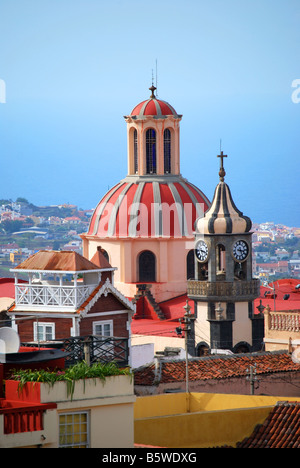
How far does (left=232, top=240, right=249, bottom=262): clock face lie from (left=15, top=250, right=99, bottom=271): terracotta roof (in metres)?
11.3

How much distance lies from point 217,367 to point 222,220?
53.7 feet

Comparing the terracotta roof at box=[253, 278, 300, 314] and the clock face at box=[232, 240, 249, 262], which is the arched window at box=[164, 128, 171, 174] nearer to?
the terracotta roof at box=[253, 278, 300, 314]

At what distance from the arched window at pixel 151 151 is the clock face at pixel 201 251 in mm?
16897

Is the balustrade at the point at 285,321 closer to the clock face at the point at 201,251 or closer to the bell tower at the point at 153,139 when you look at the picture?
the clock face at the point at 201,251

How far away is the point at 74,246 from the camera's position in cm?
16562

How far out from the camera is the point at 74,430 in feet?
98.3

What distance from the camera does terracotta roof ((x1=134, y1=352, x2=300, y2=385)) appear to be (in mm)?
45375

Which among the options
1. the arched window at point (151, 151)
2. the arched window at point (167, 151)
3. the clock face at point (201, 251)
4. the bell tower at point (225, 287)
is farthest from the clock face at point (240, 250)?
the arched window at point (167, 151)

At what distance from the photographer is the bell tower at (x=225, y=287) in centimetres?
6294

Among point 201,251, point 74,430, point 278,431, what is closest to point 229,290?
point 201,251

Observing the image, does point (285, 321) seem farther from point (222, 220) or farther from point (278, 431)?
point (278, 431)

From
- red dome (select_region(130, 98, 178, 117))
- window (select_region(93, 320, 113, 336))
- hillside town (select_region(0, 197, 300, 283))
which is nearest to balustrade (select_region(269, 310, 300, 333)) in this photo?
window (select_region(93, 320, 113, 336))
